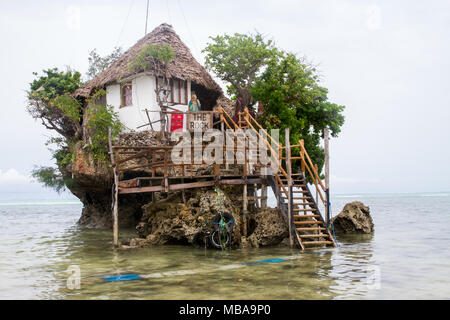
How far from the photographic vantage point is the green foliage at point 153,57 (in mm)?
19486

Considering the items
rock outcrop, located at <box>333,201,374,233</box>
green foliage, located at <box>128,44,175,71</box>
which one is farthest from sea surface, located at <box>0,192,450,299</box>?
green foliage, located at <box>128,44,175,71</box>

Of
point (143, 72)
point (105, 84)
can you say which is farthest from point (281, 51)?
point (105, 84)

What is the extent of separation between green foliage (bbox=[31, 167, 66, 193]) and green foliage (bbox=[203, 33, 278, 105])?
11.5 metres

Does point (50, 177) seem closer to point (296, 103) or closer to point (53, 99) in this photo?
point (53, 99)

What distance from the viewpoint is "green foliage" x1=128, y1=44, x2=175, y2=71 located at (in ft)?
63.9

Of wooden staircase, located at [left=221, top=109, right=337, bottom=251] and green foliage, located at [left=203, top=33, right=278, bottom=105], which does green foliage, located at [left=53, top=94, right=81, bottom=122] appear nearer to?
green foliage, located at [left=203, top=33, right=278, bottom=105]

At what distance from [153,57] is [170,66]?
99 cm

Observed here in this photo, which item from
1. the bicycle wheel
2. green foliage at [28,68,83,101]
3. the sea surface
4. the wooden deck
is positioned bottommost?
the sea surface

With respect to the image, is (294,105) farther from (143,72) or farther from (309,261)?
(309,261)

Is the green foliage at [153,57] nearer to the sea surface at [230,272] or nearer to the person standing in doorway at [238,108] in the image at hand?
the person standing in doorway at [238,108]

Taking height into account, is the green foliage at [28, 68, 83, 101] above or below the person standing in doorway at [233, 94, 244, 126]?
above

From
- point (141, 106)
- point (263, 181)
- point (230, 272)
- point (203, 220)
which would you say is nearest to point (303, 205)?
point (263, 181)

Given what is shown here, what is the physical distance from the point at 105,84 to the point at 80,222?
35.5 ft
